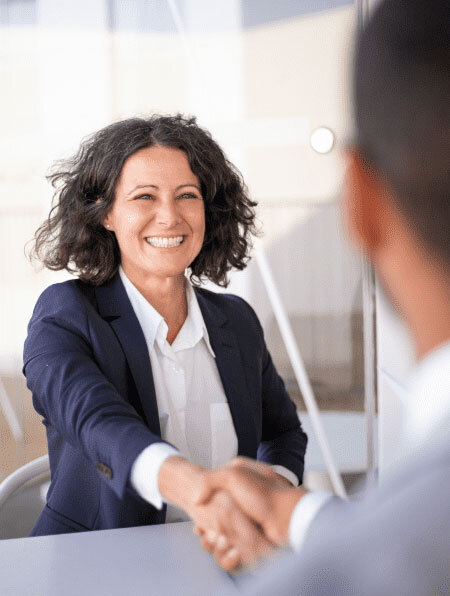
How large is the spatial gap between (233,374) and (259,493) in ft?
2.03

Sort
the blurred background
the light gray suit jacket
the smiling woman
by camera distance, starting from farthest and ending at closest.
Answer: the blurred background
the smiling woman
the light gray suit jacket

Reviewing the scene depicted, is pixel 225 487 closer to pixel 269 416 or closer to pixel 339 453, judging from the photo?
pixel 269 416

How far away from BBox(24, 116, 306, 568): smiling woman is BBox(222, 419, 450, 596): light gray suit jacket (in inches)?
33.8

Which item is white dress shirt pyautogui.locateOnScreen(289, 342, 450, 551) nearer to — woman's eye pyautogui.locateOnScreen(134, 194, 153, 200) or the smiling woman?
the smiling woman

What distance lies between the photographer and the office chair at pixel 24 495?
1.53 metres

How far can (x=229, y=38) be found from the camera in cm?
301

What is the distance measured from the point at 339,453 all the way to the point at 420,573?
9.33ft

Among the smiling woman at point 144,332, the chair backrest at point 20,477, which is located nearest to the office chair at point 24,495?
the chair backrest at point 20,477

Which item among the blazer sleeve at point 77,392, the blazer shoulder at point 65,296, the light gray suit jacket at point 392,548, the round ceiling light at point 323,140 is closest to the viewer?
the light gray suit jacket at point 392,548

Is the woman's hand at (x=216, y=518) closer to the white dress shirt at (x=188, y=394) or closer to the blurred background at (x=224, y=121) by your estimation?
the white dress shirt at (x=188, y=394)

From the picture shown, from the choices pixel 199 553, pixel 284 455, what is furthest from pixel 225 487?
pixel 284 455

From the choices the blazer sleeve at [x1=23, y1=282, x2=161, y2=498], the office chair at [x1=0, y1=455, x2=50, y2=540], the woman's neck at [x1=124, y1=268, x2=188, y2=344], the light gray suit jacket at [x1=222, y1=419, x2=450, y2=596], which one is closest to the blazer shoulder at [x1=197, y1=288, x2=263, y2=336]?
the woman's neck at [x1=124, y1=268, x2=188, y2=344]

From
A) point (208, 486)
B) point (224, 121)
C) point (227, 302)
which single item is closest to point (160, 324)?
point (227, 302)

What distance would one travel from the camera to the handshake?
36.7 inches
